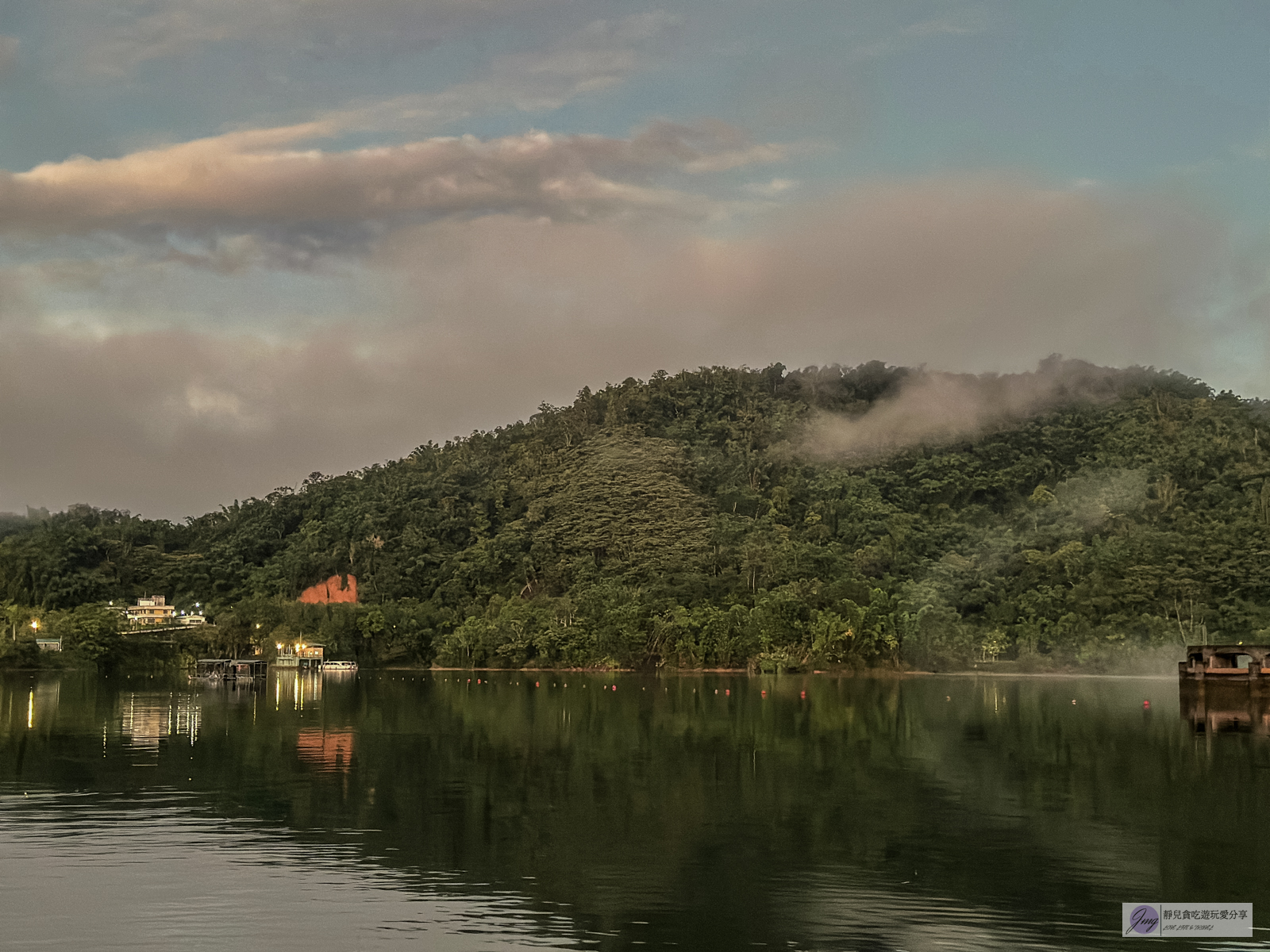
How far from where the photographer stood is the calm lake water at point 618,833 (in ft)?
81.7

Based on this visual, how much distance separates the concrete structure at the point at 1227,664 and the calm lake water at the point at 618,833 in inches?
1212

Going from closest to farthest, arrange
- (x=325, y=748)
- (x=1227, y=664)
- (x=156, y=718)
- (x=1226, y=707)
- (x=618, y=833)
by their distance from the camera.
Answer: (x=618, y=833)
(x=325, y=748)
(x=156, y=718)
(x=1226, y=707)
(x=1227, y=664)

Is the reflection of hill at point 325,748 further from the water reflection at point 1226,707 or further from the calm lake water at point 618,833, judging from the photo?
the water reflection at point 1226,707

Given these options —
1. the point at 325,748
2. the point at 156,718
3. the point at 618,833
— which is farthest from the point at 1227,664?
the point at 618,833

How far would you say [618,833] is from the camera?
115 feet

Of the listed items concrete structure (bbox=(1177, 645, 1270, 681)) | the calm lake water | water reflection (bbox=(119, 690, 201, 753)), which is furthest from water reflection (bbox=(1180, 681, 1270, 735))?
water reflection (bbox=(119, 690, 201, 753))

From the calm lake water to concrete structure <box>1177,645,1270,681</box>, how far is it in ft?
101

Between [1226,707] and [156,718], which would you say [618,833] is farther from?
[1226,707]

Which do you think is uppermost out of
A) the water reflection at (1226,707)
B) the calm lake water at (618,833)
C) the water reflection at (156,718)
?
the calm lake water at (618,833)

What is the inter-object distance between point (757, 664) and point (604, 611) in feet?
84.2

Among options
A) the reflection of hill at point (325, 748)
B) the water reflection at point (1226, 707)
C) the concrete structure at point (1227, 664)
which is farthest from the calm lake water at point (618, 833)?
the concrete structure at point (1227, 664)

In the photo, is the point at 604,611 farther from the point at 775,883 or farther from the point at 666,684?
the point at 775,883

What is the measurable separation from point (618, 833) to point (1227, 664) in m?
90.1

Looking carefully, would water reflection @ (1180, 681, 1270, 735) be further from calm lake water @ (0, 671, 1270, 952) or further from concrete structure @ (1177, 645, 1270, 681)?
calm lake water @ (0, 671, 1270, 952)
